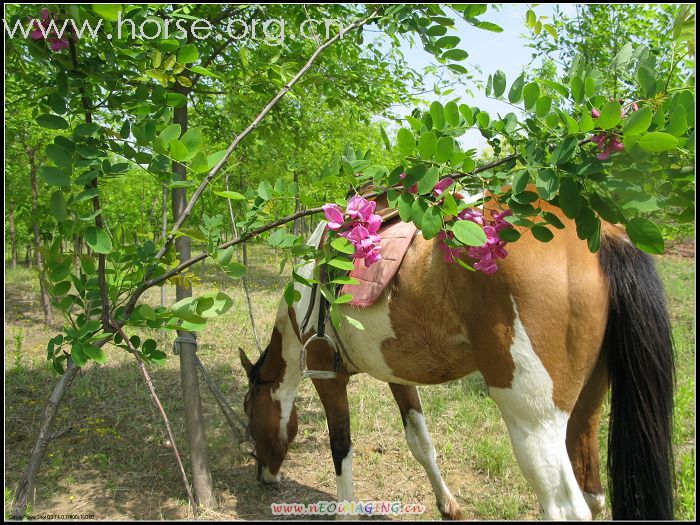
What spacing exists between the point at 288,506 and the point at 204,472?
62cm

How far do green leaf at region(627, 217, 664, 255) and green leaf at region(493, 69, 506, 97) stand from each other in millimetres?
568

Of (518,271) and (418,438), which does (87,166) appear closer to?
(518,271)

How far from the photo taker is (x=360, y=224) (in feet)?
4.95

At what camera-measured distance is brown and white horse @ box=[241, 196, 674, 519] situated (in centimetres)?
193

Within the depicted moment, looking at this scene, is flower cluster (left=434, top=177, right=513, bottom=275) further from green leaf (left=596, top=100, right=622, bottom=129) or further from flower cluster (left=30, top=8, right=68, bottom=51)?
flower cluster (left=30, top=8, right=68, bottom=51)

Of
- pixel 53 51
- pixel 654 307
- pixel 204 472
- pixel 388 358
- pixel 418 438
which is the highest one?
pixel 53 51

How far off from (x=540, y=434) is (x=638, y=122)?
1.28 meters

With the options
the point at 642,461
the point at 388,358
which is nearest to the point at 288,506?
the point at 388,358

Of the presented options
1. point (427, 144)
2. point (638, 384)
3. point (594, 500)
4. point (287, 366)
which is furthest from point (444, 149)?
point (287, 366)

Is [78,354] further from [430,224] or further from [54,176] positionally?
[430,224]

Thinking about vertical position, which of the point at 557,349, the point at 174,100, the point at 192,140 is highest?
the point at 174,100

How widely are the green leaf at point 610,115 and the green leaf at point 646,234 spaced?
0.78 feet

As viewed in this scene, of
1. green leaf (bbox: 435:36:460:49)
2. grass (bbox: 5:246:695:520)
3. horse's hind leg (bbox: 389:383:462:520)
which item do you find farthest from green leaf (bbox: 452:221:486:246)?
grass (bbox: 5:246:695:520)

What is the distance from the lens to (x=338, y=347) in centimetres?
290
